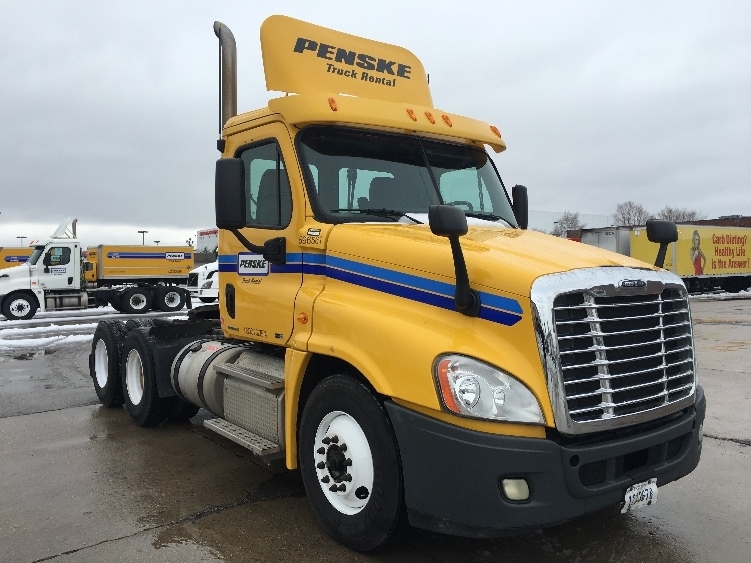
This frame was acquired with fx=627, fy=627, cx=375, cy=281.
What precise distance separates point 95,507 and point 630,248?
99.7 ft

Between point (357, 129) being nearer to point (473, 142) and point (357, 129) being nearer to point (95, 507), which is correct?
point (473, 142)

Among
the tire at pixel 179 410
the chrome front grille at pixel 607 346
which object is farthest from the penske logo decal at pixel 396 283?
the tire at pixel 179 410

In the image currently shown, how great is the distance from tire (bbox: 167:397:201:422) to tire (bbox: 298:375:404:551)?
2919 millimetres

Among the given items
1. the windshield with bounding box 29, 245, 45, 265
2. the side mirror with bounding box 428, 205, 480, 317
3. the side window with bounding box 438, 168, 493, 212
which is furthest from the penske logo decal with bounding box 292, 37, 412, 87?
the windshield with bounding box 29, 245, 45, 265

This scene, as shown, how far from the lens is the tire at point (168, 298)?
25562mm

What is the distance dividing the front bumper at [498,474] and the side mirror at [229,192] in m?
1.81

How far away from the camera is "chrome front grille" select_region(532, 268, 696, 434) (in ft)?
10.1

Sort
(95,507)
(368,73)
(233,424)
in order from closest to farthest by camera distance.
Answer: (95,507)
(233,424)
(368,73)

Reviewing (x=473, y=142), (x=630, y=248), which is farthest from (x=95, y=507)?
(x=630, y=248)

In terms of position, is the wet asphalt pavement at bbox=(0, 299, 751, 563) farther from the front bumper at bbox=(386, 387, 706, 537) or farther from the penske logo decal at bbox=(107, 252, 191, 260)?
the penske logo decal at bbox=(107, 252, 191, 260)

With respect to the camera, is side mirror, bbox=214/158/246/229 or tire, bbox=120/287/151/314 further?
tire, bbox=120/287/151/314

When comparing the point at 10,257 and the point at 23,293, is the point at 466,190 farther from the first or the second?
the point at 10,257

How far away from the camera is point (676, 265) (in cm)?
3216

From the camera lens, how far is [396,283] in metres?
3.71
